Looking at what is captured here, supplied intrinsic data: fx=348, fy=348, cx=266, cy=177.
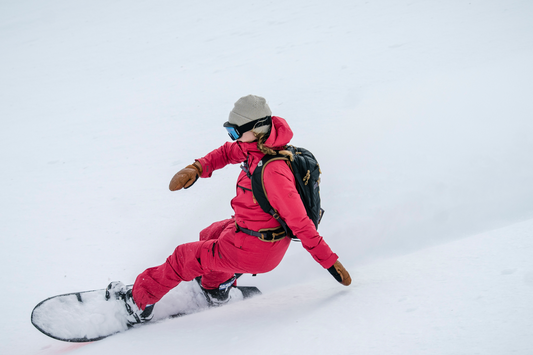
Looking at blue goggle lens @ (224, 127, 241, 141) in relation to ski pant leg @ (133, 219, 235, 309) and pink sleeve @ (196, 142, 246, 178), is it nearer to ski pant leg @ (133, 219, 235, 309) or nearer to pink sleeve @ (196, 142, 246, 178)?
pink sleeve @ (196, 142, 246, 178)

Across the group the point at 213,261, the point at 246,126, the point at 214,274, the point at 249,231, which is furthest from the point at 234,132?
the point at 214,274

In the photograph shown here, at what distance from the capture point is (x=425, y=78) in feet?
17.4

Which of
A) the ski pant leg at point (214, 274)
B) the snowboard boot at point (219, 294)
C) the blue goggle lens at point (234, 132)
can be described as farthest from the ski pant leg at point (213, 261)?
the blue goggle lens at point (234, 132)

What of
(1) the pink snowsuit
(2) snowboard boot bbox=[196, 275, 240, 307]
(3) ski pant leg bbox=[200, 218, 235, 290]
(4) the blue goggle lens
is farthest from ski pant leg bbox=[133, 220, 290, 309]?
(4) the blue goggle lens

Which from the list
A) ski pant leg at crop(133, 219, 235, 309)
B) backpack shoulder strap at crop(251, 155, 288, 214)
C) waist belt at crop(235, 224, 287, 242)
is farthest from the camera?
ski pant leg at crop(133, 219, 235, 309)

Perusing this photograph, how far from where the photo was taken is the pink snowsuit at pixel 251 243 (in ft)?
6.26

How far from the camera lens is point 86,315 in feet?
7.88

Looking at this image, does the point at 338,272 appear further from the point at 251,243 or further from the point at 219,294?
the point at 219,294

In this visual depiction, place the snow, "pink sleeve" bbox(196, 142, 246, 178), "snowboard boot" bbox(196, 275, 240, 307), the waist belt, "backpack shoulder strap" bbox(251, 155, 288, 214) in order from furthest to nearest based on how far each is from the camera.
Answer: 1. "snowboard boot" bbox(196, 275, 240, 307)
2. "pink sleeve" bbox(196, 142, 246, 178)
3. the waist belt
4. "backpack shoulder strap" bbox(251, 155, 288, 214)
5. the snow

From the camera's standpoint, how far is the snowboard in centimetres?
231

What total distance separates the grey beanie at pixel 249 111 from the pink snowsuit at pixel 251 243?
0.32 feet

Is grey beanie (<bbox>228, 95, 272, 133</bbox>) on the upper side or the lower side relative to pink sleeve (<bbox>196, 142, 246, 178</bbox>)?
upper

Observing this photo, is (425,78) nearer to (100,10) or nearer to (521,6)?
(521,6)

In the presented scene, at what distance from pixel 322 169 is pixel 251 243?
2039mm
